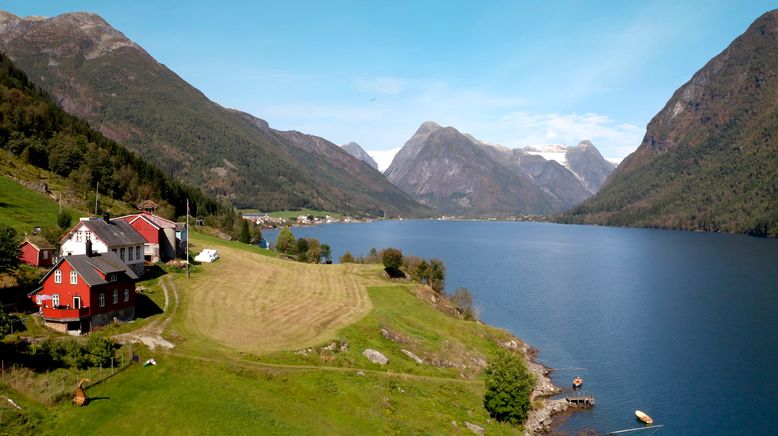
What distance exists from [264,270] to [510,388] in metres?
54.0

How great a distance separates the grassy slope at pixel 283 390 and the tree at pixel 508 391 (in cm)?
167

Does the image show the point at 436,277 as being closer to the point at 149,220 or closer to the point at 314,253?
the point at 314,253

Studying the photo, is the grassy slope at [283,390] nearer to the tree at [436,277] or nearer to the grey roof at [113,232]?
the grey roof at [113,232]

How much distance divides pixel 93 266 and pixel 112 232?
17.2 m

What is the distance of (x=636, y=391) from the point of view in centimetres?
7181

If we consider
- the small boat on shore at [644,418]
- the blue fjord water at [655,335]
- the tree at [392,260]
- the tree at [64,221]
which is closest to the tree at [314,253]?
the tree at [392,260]

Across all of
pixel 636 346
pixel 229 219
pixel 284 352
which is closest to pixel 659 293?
pixel 636 346

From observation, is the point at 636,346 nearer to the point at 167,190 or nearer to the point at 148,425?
the point at 148,425

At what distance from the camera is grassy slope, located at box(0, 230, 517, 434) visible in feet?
121

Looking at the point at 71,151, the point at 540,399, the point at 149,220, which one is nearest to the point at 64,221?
the point at 149,220

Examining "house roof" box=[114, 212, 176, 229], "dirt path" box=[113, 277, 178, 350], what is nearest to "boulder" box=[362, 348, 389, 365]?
"dirt path" box=[113, 277, 178, 350]

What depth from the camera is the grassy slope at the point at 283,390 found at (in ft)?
121

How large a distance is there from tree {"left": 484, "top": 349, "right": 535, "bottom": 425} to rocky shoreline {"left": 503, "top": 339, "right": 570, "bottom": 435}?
2706mm

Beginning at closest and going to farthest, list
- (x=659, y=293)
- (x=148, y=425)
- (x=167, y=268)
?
(x=148, y=425) < (x=167, y=268) < (x=659, y=293)
